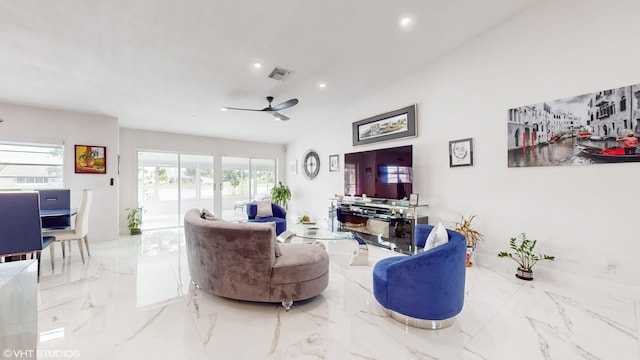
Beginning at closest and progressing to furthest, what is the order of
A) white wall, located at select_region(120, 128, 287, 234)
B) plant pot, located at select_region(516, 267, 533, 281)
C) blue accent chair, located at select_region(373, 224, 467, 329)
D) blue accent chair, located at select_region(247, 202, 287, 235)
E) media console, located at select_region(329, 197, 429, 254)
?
blue accent chair, located at select_region(373, 224, 467, 329) → plant pot, located at select_region(516, 267, 533, 281) → media console, located at select_region(329, 197, 429, 254) → blue accent chair, located at select_region(247, 202, 287, 235) → white wall, located at select_region(120, 128, 287, 234)

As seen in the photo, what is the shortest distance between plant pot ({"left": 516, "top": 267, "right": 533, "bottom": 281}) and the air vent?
4008 millimetres

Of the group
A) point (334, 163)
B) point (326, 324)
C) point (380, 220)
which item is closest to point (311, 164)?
point (334, 163)

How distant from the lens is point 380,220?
14.8ft

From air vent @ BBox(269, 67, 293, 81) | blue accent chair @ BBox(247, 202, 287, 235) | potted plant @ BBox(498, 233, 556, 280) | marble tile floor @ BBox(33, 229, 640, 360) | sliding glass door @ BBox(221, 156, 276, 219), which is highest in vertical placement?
air vent @ BBox(269, 67, 293, 81)

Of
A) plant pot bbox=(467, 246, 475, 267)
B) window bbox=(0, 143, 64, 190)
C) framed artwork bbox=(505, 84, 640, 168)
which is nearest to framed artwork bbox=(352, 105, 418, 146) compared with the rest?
framed artwork bbox=(505, 84, 640, 168)

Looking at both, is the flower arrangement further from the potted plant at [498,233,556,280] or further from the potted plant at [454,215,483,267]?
the potted plant at [498,233,556,280]

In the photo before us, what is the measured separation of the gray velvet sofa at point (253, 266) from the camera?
229 cm

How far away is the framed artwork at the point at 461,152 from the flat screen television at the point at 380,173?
60 centimetres

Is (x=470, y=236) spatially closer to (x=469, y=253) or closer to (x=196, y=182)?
(x=469, y=253)

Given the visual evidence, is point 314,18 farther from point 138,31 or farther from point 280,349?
point 280,349

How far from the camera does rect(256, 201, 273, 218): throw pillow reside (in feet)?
16.6

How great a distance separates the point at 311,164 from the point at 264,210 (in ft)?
7.58

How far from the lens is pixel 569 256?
2.78m

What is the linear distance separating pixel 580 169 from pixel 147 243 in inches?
263
